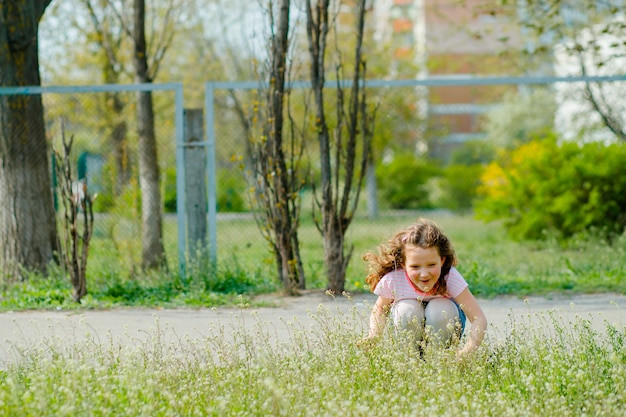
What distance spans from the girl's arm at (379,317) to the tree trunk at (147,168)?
4410mm

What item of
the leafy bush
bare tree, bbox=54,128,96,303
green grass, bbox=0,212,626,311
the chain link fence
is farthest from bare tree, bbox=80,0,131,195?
the leafy bush

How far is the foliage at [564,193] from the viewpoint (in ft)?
39.2

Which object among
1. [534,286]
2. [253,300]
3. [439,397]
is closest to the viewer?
[439,397]

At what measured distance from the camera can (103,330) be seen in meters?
6.39

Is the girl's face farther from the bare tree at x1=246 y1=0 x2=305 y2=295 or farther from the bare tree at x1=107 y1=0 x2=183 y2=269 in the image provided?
the bare tree at x1=107 y1=0 x2=183 y2=269

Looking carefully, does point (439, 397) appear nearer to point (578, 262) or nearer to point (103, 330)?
point (103, 330)

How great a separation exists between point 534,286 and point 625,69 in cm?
686

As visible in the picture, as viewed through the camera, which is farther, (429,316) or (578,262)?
(578,262)

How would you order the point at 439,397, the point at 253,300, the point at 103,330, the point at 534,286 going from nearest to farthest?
the point at 439,397 → the point at 103,330 → the point at 253,300 → the point at 534,286

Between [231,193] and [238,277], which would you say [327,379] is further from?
[231,193]

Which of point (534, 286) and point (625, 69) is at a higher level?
point (625, 69)

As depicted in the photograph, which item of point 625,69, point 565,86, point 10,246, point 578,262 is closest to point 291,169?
point 10,246

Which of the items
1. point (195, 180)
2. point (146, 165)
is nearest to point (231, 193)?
point (146, 165)

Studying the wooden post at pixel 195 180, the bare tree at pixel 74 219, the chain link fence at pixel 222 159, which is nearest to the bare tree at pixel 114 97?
the chain link fence at pixel 222 159
